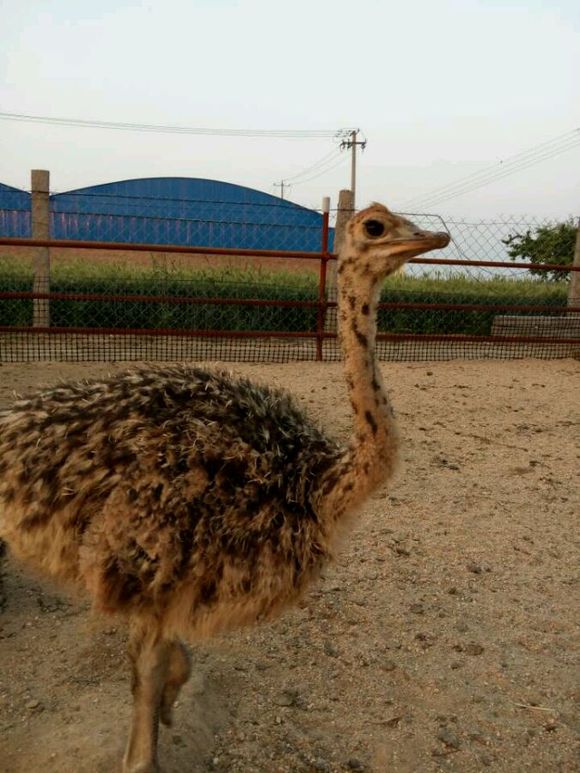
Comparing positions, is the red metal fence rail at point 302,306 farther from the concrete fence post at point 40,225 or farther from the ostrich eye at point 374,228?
the ostrich eye at point 374,228

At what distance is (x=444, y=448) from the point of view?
5.83 meters

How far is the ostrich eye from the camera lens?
7.70ft

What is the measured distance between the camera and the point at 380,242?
2336mm

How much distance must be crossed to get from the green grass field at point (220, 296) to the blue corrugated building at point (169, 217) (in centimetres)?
73

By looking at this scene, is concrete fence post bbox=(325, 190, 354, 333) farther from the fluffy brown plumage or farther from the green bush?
the fluffy brown plumage

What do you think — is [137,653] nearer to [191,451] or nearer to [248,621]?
[248,621]

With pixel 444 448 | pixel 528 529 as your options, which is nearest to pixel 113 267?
pixel 444 448

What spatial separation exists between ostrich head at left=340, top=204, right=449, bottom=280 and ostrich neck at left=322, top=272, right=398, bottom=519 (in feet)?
0.15

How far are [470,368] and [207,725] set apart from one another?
749 centimetres

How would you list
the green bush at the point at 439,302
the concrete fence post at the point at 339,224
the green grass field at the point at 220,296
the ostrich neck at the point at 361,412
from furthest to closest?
the green bush at the point at 439,302
the green grass field at the point at 220,296
the concrete fence post at the point at 339,224
the ostrich neck at the point at 361,412

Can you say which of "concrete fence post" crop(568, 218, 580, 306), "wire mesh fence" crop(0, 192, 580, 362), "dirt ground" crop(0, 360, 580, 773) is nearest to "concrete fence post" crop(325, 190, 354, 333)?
"wire mesh fence" crop(0, 192, 580, 362)

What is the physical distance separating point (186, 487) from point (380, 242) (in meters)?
0.91

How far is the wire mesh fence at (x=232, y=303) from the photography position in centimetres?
882

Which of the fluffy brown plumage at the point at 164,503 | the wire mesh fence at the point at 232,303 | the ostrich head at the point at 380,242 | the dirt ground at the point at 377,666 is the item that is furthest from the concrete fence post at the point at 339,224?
the fluffy brown plumage at the point at 164,503
